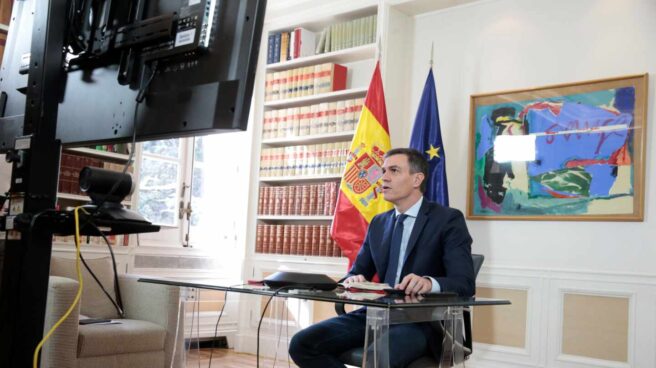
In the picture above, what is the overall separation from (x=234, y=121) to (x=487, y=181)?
3226mm

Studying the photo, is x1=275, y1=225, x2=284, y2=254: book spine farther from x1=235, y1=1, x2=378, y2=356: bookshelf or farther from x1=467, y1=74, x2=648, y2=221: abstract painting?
x1=467, y1=74, x2=648, y2=221: abstract painting

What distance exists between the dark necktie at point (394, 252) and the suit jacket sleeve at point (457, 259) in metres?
0.20

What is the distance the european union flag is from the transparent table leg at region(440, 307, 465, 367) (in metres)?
2.00

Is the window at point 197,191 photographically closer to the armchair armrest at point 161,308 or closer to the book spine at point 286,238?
the book spine at point 286,238

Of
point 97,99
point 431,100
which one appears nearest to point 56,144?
point 97,99

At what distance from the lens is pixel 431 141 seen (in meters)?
4.30

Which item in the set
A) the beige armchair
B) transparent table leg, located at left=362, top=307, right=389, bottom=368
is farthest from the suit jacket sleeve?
the beige armchair

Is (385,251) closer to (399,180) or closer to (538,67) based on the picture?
(399,180)

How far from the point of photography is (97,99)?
4.87 ft

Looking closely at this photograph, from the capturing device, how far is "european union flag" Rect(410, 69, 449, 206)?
4.19 m

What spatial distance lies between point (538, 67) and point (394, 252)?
2063mm

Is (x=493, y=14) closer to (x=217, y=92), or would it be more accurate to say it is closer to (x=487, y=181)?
(x=487, y=181)

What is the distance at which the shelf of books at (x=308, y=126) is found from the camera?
485cm

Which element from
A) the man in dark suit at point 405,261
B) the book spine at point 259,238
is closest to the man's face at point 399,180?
the man in dark suit at point 405,261
